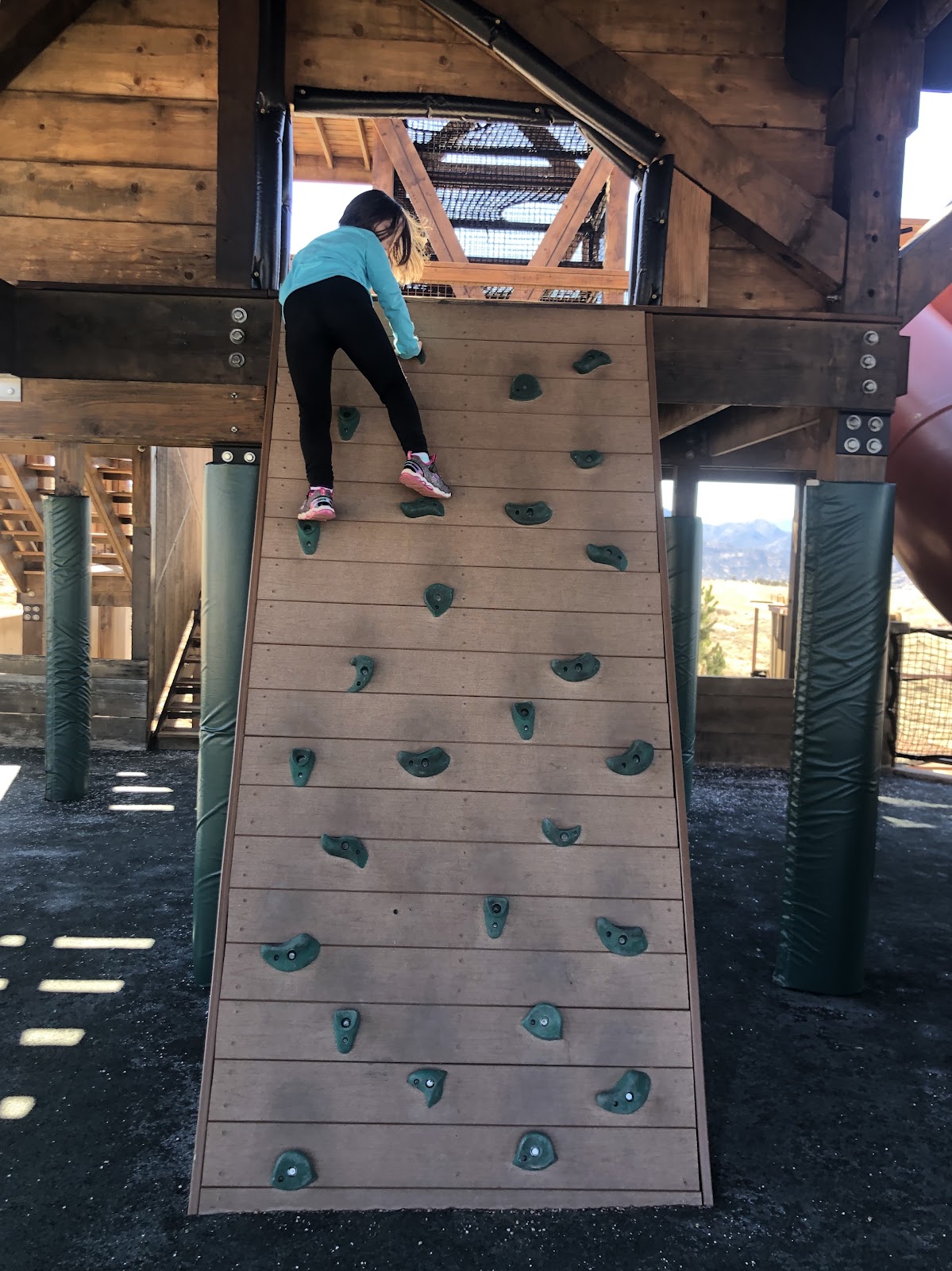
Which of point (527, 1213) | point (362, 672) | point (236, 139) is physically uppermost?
point (236, 139)

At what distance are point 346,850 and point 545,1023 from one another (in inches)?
27.3

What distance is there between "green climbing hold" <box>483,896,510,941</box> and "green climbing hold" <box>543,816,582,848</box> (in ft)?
0.70

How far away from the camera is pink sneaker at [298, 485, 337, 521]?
2.94 m

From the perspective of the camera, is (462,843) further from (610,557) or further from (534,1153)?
(610,557)

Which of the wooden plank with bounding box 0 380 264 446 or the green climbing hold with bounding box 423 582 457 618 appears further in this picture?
the wooden plank with bounding box 0 380 264 446

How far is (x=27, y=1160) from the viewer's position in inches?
99.0

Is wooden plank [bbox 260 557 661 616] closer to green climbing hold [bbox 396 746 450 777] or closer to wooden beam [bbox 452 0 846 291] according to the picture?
green climbing hold [bbox 396 746 450 777]

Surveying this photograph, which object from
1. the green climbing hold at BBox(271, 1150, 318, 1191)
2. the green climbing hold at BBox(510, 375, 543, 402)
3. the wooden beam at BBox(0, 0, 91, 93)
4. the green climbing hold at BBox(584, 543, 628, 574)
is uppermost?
the wooden beam at BBox(0, 0, 91, 93)

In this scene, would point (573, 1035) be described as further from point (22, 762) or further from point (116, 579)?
point (116, 579)

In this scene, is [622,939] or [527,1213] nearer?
[527,1213]

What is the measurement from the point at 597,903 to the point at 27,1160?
168cm

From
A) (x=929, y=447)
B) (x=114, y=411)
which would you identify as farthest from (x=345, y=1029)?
(x=929, y=447)

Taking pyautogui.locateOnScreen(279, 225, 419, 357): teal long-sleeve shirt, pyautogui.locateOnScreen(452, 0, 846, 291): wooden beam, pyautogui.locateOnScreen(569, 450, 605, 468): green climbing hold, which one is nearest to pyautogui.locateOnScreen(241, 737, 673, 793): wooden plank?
pyautogui.locateOnScreen(569, 450, 605, 468): green climbing hold

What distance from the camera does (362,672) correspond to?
2775 millimetres
